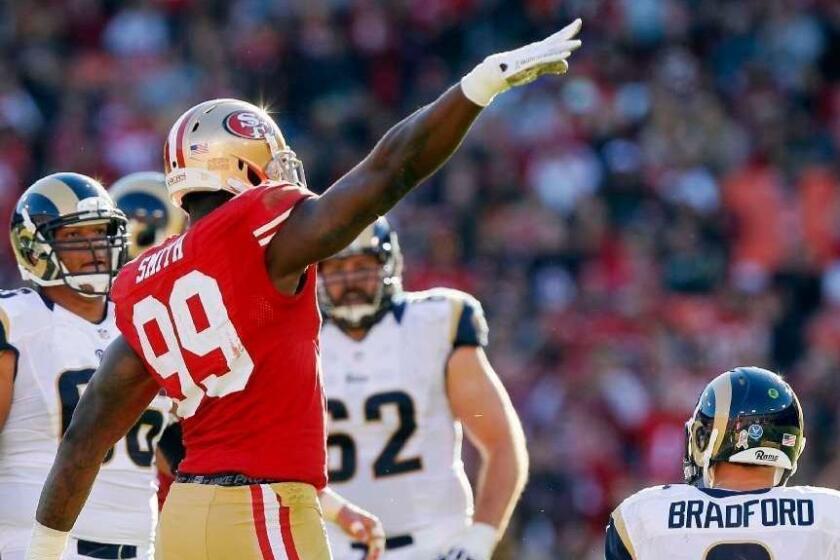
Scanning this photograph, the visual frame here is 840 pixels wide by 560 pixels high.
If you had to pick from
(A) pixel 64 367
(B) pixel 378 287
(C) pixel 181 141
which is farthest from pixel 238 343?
(B) pixel 378 287

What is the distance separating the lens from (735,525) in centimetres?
415

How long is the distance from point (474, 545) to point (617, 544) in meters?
1.27

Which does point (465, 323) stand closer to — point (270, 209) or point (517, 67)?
point (270, 209)

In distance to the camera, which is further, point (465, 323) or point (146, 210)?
point (146, 210)

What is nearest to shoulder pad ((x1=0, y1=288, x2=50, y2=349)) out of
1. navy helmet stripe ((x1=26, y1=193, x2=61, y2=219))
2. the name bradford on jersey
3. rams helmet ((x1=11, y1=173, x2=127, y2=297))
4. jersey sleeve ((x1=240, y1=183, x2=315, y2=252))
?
rams helmet ((x1=11, y1=173, x2=127, y2=297))

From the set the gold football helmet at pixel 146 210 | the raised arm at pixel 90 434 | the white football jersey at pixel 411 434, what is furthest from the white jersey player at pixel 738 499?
the gold football helmet at pixel 146 210

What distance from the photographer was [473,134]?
12.6 m

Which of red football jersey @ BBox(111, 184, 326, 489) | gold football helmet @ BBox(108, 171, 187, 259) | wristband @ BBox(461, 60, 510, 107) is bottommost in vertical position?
red football jersey @ BBox(111, 184, 326, 489)

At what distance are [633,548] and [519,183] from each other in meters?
8.25

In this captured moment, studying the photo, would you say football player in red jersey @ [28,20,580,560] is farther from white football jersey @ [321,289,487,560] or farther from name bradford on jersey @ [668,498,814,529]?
white football jersey @ [321,289,487,560]

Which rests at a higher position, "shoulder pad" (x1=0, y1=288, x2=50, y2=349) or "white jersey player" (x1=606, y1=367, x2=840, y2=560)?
"shoulder pad" (x1=0, y1=288, x2=50, y2=349)

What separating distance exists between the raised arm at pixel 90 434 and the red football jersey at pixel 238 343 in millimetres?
128

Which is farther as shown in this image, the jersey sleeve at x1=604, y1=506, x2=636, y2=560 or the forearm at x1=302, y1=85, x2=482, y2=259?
the jersey sleeve at x1=604, y1=506, x2=636, y2=560

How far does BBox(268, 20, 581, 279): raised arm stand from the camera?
141 inches
